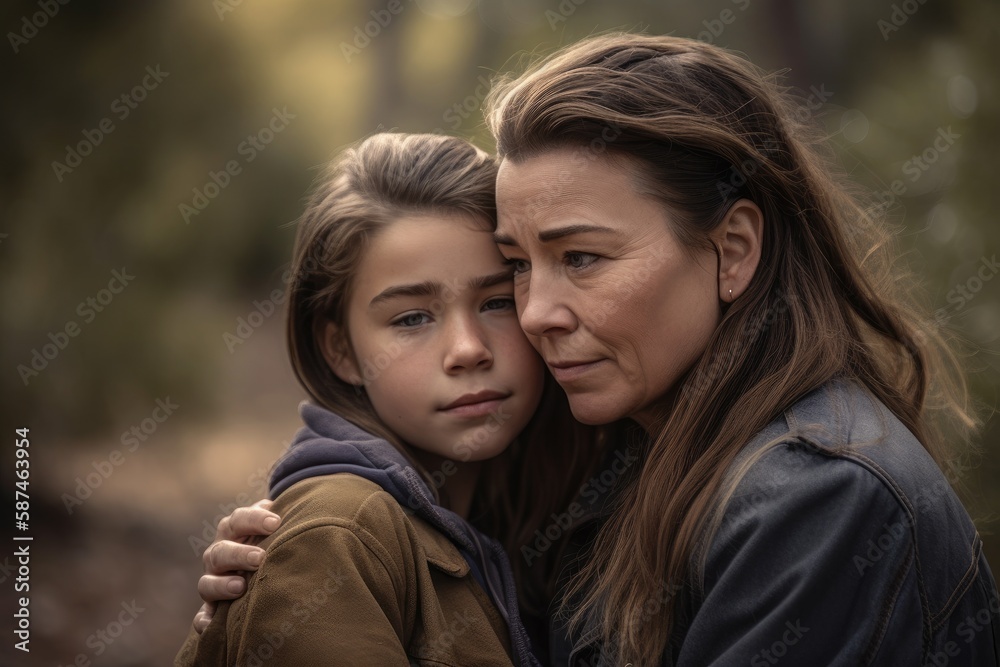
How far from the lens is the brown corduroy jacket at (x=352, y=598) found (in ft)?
6.45

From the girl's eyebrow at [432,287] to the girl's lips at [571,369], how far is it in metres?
0.31

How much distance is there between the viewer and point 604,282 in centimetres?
221

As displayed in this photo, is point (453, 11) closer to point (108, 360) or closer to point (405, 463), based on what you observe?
point (108, 360)

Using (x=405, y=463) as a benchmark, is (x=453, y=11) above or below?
above

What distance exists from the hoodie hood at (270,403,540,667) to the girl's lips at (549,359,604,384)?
18.0 inches

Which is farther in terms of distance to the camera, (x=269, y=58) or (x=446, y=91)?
(x=446, y=91)

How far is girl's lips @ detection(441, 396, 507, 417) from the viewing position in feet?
8.29

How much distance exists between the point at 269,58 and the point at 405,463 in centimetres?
366

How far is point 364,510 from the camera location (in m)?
2.15

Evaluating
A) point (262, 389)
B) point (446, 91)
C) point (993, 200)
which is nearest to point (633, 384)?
point (993, 200)
